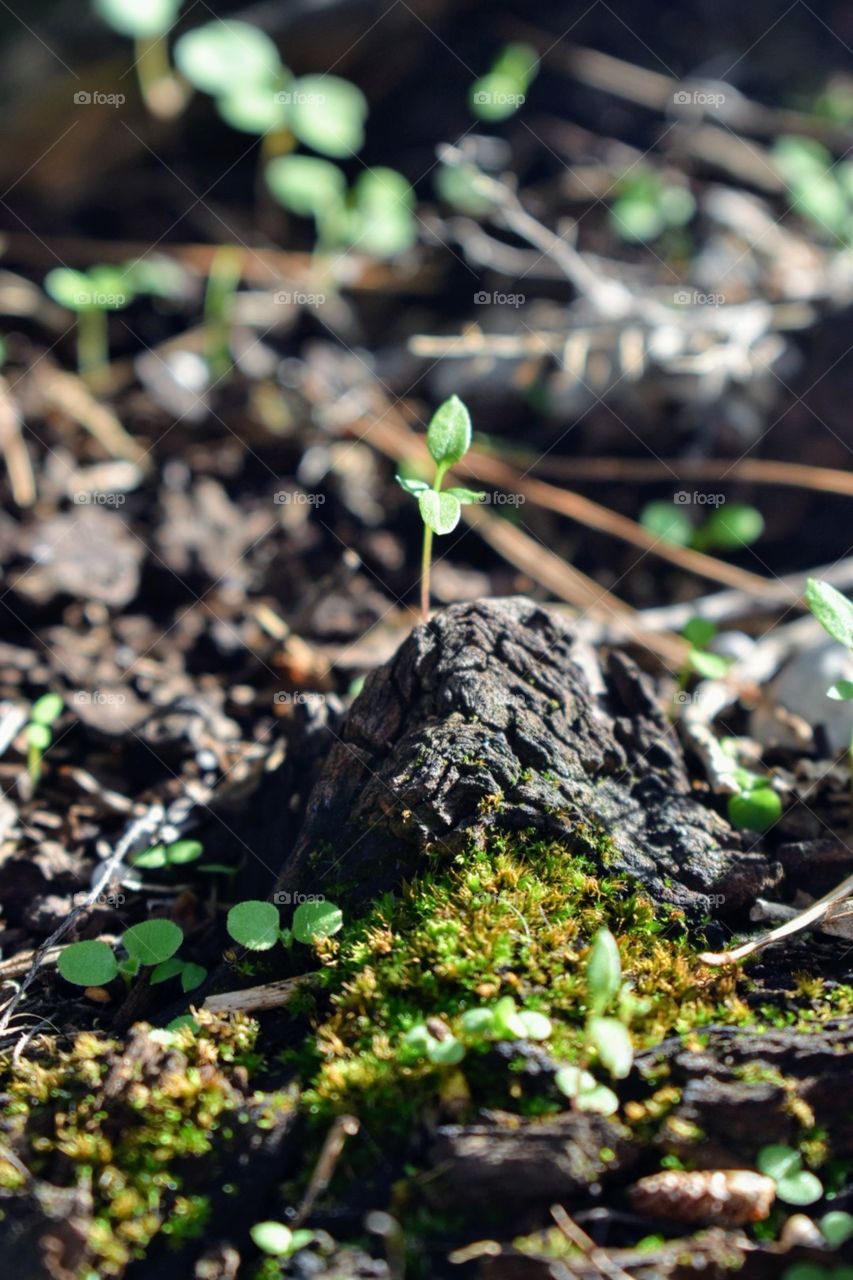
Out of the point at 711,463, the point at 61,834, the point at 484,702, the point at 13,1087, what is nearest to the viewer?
the point at 13,1087

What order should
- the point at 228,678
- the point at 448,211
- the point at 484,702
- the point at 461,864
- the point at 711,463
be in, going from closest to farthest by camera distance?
1. the point at 461,864
2. the point at 484,702
3. the point at 228,678
4. the point at 711,463
5. the point at 448,211

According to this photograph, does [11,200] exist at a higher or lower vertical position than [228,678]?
higher

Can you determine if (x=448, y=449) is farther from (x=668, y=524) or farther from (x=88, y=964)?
(x=668, y=524)

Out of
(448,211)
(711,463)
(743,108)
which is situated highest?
(743,108)

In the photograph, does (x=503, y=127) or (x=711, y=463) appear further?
(x=503, y=127)

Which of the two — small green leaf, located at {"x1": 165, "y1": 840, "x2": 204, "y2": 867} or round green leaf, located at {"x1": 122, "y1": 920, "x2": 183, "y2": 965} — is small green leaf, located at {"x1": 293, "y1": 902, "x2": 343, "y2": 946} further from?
small green leaf, located at {"x1": 165, "y1": 840, "x2": 204, "y2": 867}

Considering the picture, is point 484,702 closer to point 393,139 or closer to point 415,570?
point 415,570

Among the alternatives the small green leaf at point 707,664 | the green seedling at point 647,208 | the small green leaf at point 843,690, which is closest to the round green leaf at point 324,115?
the green seedling at point 647,208

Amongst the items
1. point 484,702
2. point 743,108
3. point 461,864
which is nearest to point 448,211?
point 743,108

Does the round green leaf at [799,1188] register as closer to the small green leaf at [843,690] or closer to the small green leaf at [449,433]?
the small green leaf at [843,690]
